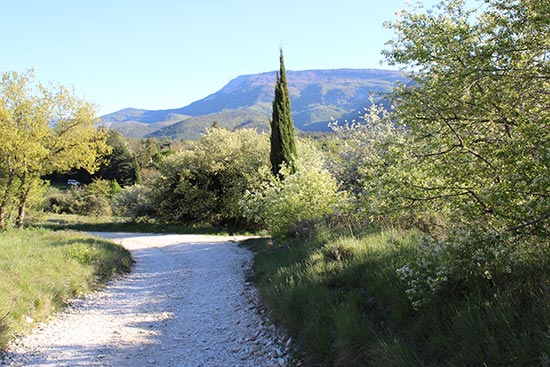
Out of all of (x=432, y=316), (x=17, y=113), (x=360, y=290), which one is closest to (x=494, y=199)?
(x=432, y=316)

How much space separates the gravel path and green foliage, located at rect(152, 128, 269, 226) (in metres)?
13.3

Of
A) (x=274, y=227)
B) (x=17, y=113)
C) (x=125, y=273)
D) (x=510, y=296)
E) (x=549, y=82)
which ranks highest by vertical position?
(x=17, y=113)

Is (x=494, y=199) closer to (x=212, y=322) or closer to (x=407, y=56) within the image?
(x=407, y=56)

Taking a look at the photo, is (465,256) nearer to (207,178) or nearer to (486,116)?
(486,116)

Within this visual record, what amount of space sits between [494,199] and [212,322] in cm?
561

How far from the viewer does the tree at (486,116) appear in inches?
127

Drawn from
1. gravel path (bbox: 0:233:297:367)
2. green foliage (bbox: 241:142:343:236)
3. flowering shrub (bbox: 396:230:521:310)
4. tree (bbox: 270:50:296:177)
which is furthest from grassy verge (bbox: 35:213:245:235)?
flowering shrub (bbox: 396:230:521:310)

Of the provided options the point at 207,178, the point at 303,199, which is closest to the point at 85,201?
the point at 207,178

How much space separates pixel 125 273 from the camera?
12039 mm

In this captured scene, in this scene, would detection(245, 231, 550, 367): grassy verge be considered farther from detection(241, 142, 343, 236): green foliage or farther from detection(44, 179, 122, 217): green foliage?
detection(44, 179, 122, 217): green foliage

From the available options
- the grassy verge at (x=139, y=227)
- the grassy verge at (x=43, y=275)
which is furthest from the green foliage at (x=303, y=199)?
the grassy verge at (x=139, y=227)

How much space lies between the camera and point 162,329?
7.00 metres

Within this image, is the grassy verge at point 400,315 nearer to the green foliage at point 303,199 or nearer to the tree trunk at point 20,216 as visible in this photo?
the green foliage at point 303,199

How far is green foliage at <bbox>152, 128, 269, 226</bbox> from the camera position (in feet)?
81.5
